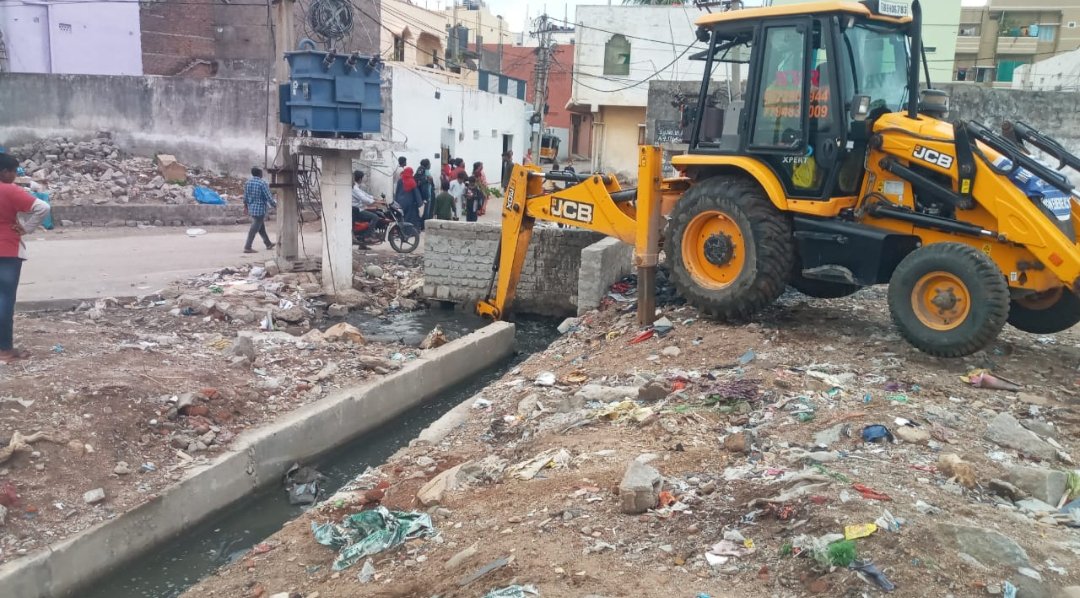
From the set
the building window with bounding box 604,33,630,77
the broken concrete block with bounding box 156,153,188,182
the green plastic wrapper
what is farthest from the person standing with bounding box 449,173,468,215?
the building window with bounding box 604,33,630,77

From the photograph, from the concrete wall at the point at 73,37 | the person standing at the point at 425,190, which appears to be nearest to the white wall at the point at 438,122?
the person standing at the point at 425,190

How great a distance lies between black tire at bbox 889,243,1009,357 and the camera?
5.46m

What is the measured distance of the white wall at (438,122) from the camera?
63.1ft

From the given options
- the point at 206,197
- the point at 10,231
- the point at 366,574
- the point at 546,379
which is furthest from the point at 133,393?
the point at 206,197

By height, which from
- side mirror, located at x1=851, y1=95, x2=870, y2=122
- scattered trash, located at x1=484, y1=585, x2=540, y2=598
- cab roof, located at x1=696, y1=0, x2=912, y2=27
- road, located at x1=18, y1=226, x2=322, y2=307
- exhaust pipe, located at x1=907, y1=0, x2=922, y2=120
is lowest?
scattered trash, located at x1=484, y1=585, x2=540, y2=598

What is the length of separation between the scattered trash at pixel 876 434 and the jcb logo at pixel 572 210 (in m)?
4.02

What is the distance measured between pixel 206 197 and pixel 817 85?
554 inches

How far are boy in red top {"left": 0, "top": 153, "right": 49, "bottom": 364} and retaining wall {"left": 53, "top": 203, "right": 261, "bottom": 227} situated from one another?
386 inches

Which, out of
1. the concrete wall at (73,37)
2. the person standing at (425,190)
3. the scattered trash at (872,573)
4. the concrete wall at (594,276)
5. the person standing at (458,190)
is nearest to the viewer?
the scattered trash at (872,573)

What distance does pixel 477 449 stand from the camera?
5777 millimetres

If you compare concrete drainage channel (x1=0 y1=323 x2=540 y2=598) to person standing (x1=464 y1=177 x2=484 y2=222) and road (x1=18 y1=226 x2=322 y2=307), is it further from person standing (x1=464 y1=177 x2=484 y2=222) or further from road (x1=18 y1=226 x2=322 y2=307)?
person standing (x1=464 y1=177 x2=484 y2=222)

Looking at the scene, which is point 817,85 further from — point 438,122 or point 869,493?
point 438,122

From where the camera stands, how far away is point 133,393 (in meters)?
5.86

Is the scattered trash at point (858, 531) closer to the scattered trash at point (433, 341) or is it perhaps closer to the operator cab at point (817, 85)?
the operator cab at point (817, 85)
